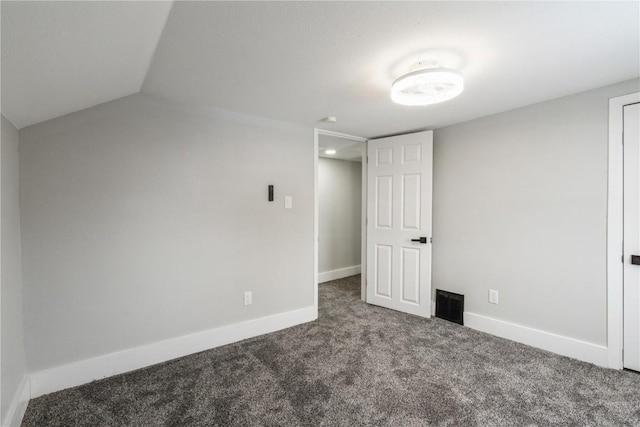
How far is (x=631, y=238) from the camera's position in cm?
208

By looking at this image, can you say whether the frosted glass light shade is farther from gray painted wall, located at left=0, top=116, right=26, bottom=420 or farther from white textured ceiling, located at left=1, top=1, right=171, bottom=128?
gray painted wall, located at left=0, top=116, right=26, bottom=420

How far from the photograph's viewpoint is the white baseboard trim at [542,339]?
2217 mm

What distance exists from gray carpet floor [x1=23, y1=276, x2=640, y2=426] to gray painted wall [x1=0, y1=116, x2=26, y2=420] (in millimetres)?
302

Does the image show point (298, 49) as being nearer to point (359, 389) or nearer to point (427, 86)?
point (427, 86)

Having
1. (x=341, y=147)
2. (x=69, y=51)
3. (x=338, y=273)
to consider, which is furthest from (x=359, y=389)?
(x=338, y=273)

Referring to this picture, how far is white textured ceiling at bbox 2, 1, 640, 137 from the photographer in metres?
1.20

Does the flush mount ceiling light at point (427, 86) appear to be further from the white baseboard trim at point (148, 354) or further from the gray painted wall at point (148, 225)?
the white baseboard trim at point (148, 354)

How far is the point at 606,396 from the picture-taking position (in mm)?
1834

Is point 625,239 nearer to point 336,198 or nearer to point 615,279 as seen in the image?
point 615,279

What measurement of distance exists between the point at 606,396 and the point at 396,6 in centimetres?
264

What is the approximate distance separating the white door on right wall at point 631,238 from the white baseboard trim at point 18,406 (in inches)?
155

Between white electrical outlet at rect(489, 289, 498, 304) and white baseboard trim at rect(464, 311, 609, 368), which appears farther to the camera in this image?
white electrical outlet at rect(489, 289, 498, 304)

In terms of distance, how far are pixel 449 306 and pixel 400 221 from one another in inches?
41.9

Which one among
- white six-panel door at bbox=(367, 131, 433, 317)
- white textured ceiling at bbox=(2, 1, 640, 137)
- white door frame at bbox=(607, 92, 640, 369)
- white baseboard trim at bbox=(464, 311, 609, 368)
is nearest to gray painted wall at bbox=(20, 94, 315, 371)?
white textured ceiling at bbox=(2, 1, 640, 137)
